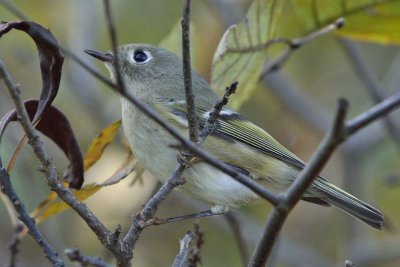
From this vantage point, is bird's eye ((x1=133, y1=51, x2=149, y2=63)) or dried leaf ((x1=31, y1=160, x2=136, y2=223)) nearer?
dried leaf ((x1=31, y1=160, x2=136, y2=223))

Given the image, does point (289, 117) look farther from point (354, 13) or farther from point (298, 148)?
point (354, 13)

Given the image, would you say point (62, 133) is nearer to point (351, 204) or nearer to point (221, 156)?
point (221, 156)

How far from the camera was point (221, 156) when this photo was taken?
2564 mm

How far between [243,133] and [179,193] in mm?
1147

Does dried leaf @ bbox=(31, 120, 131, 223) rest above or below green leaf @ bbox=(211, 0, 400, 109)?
below

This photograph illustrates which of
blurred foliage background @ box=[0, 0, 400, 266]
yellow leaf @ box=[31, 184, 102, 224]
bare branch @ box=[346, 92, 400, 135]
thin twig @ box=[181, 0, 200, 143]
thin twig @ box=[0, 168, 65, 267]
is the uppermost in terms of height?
blurred foliage background @ box=[0, 0, 400, 266]

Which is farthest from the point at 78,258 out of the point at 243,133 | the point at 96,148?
the point at 243,133

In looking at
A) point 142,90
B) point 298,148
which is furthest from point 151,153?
point 298,148

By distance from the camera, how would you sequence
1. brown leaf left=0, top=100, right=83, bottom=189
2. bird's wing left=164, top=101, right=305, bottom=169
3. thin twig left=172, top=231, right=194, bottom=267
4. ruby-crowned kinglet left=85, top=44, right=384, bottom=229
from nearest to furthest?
thin twig left=172, top=231, right=194, bottom=267 < brown leaf left=0, top=100, right=83, bottom=189 < ruby-crowned kinglet left=85, top=44, right=384, bottom=229 < bird's wing left=164, top=101, right=305, bottom=169

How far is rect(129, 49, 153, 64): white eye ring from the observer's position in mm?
2988

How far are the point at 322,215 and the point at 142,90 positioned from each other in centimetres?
202

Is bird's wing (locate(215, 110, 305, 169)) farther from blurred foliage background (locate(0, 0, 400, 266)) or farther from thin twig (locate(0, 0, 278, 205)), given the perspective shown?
thin twig (locate(0, 0, 278, 205))

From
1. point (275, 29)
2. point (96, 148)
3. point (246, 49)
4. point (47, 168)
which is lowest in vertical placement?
point (47, 168)

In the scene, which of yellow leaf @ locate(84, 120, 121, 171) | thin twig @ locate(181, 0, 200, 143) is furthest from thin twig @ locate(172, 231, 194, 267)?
yellow leaf @ locate(84, 120, 121, 171)
